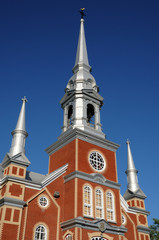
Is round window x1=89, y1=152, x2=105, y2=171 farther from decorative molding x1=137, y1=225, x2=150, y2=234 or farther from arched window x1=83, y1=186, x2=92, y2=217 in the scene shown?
decorative molding x1=137, y1=225, x2=150, y2=234

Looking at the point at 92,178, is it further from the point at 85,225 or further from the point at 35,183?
the point at 35,183

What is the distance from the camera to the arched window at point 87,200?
24094 millimetres

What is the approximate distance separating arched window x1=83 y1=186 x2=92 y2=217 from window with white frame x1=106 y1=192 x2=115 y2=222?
2287mm

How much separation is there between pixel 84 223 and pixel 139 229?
31.0ft

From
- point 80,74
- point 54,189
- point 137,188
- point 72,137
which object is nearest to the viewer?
point 54,189

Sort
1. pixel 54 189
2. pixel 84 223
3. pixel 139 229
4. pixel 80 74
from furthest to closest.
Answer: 1. pixel 80 74
2. pixel 139 229
3. pixel 54 189
4. pixel 84 223

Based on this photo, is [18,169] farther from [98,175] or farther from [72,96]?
[72,96]

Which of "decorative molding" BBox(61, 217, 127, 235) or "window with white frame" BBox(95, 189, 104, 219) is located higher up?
"window with white frame" BBox(95, 189, 104, 219)

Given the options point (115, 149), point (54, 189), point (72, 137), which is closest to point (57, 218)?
point (54, 189)

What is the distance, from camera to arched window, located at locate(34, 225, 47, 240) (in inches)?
876

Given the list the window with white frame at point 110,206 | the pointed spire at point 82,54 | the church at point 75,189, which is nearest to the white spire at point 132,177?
the church at point 75,189

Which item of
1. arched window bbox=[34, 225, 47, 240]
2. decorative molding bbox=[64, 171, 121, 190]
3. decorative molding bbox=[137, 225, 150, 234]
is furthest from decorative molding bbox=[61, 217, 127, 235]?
decorative molding bbox=[137, 225, 150, 234]

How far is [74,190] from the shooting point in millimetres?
24109

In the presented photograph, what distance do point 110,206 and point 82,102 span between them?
11.6 metres
